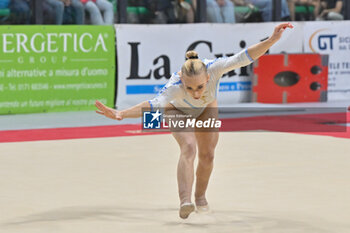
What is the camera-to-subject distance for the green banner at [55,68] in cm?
1542

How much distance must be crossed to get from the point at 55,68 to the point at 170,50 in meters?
2.69

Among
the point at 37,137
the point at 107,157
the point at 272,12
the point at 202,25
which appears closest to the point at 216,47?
the point at 202,25

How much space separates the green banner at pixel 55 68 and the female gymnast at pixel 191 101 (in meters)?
8.95

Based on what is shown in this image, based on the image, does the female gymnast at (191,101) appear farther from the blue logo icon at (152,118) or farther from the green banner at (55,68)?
the green banner at (55,68)

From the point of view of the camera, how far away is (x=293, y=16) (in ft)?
63.5

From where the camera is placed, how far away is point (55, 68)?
15836 mm

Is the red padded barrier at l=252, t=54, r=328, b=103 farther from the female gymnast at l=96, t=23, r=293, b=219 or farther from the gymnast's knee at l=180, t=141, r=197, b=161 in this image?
the gymnast's knee at l=180, t=141, r=197, b=161

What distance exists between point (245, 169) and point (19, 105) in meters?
7.25

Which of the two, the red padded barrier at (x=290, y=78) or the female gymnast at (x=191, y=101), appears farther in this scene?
the red padded barrier at (x=290, y=78)

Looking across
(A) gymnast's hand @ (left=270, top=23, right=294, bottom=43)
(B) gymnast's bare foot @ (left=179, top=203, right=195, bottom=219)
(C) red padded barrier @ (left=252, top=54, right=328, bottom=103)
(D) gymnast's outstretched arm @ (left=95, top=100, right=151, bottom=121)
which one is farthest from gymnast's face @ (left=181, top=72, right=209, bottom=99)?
(C) red padded barrier @ (left=252, top=54, right=328, bottom=103)

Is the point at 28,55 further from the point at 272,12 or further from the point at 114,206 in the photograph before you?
the point at 114,206

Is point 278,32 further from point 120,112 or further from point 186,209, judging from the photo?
point 186,209

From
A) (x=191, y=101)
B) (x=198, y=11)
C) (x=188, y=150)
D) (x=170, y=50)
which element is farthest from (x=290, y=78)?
(x=188, y=150)

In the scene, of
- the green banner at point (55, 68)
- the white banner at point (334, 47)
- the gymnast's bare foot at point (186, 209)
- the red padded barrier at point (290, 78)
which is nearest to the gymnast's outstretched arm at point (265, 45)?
the gymnast's bare foot at point (186, 209)
